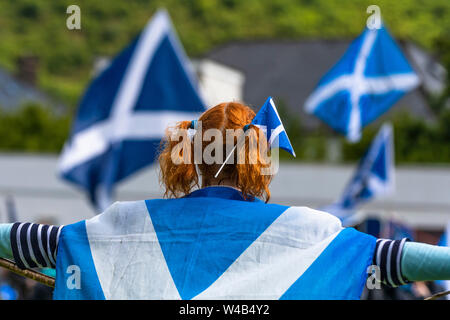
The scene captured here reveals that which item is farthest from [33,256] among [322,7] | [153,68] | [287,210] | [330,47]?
[322,7]

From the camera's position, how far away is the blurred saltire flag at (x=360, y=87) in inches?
421

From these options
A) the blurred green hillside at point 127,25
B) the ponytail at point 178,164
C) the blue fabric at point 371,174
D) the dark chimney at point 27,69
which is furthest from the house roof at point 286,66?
the ponytail at point 178,164

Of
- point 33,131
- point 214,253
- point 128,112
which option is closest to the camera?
point 214,253

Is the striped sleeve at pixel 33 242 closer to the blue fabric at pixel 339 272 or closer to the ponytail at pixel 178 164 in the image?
the ponytail at pixel 178 164

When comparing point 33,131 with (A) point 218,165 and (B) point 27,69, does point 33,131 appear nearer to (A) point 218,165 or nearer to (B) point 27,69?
(B) point 27,69

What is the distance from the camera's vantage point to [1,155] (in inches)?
936

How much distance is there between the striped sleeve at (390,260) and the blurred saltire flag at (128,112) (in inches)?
282

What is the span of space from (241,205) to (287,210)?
0.12 meters

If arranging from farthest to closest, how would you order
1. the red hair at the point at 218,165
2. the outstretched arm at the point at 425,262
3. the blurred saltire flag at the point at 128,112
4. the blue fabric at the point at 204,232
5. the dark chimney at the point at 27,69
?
the dark chimney at the point at 27,69
the blurred saltire flag at the point at 128,112
the red hair at the point at 218,165
the blue fabric at the point at 204,232
the outstretched arm at the point at 425,262

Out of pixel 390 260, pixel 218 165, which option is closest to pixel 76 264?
pixel 218 165

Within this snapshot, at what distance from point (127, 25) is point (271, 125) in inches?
3594

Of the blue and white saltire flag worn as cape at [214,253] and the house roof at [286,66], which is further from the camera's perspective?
the house roof at [286,66]

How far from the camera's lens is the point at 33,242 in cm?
260
